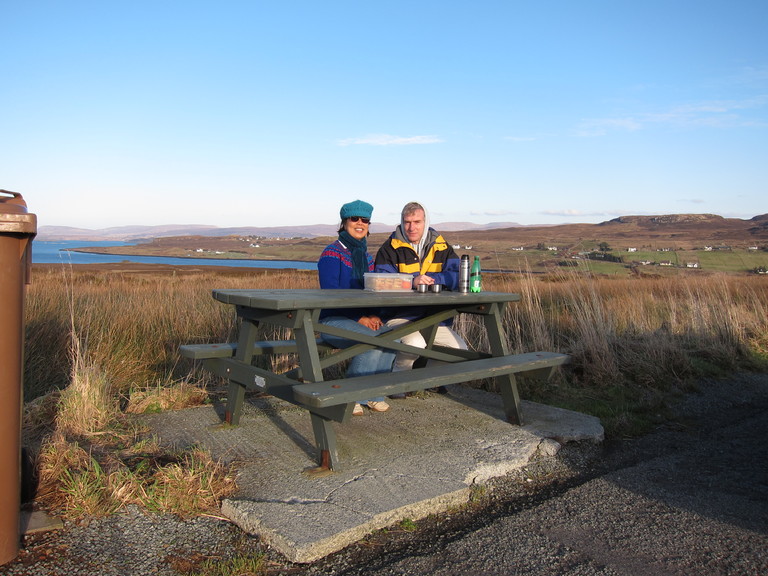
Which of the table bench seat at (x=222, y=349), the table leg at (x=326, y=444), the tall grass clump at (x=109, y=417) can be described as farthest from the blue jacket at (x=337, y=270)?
the table leg at (x=326, y=444)

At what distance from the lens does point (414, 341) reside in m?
4.58

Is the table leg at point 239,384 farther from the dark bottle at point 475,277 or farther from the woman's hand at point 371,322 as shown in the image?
the dark bottle at point 475,277

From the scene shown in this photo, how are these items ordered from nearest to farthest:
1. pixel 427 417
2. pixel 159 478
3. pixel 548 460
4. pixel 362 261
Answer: pixel 159 478 → pixel 548 460 → pixel 427 417 → pixel 362 261

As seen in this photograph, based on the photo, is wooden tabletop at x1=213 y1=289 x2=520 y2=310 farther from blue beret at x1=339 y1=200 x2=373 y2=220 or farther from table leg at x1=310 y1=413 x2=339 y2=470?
blue beret at x1=339 y1=200 x2=373 y2=220

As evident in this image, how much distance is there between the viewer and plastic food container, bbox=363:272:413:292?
4.09 metres

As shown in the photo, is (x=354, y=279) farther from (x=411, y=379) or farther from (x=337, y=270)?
(x=411, y=379)

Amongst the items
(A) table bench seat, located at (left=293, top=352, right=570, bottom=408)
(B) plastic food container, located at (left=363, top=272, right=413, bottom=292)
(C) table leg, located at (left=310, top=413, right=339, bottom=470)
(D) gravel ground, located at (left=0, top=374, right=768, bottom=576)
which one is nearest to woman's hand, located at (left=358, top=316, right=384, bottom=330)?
(B) plastic food container, located at (left=363, top=272, right=413, bottom=292)

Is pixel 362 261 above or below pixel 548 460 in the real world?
above

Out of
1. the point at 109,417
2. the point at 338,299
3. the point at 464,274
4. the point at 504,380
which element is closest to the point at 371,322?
the point at 464,274

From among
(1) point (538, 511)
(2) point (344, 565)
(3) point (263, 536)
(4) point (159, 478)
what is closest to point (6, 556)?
(4) point (159, 478)

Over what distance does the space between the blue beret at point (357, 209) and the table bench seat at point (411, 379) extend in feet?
4.51

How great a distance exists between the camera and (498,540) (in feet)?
8.80

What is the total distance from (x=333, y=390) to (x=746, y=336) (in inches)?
255

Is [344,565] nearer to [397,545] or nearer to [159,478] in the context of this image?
[397,545]
